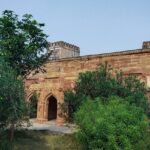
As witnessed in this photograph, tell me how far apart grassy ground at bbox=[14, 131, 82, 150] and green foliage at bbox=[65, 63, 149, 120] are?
1.22m

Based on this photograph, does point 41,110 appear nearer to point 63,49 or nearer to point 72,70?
point 72,70

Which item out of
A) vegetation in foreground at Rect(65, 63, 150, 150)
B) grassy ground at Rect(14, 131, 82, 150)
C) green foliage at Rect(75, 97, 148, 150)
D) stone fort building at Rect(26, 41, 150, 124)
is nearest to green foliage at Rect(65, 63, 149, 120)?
vegetation in foreground at Rect(65, 63, 150, 150)

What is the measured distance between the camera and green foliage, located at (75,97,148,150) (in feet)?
34.2

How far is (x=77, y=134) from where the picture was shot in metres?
11.4

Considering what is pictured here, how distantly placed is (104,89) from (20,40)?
403 cm

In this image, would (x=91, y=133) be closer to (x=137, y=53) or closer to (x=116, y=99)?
(x=116, y=99)

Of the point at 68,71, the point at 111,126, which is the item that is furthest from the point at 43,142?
the point at 68,71

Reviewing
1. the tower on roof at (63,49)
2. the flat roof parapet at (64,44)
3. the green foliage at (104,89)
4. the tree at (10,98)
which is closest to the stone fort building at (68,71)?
the green foliage at (104,89)

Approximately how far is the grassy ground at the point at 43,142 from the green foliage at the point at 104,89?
1.22 metres

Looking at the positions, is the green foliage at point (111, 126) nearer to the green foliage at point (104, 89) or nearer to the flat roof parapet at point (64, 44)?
the green foliage at point (104, 89)

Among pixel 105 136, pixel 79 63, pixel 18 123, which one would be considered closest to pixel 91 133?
pixel 105 136

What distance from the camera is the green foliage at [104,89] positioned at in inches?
515

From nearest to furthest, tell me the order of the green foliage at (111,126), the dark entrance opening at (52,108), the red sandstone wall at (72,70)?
the green foliage at (111,126), the red sandstone wall at (72,70), the dark entrance opening at (52,108)

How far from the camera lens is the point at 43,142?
1459cm
